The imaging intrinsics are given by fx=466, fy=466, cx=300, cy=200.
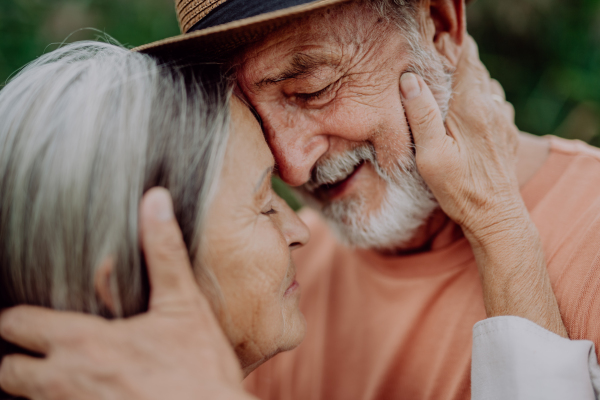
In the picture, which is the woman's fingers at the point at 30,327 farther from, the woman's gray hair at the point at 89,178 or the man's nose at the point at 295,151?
the man's nose at the point at 295,151

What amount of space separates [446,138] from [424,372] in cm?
90

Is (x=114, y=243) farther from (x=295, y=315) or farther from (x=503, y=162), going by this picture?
(x=503, y=162)

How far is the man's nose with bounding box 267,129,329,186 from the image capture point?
1616 mm

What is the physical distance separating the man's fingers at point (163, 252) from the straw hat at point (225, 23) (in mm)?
502

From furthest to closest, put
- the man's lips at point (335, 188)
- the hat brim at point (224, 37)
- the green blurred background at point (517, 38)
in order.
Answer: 1. the green blurred background at point (517, 38)
2. the man's lips at point (335, 188)
3. the hat brim at point (224, 37)

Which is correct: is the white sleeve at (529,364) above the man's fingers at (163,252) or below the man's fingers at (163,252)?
below

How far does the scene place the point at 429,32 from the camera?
5.61 ft

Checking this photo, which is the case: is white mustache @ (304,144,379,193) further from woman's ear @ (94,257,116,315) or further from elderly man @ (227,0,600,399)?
woman's ear @ (94,257,116,315)

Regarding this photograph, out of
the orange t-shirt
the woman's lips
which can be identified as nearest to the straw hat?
the woman's lips

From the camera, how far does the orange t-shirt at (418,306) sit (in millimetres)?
1552

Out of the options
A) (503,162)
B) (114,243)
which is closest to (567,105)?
(503,162)

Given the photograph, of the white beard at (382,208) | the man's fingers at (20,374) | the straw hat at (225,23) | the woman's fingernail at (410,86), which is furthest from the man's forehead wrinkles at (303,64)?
the man's fingers at (20,374)

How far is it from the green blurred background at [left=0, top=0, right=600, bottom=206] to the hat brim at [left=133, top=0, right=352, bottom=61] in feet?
7.04

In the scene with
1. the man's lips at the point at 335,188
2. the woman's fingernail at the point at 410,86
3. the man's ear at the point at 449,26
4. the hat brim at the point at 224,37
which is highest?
the hat brim at the point at 224,37
